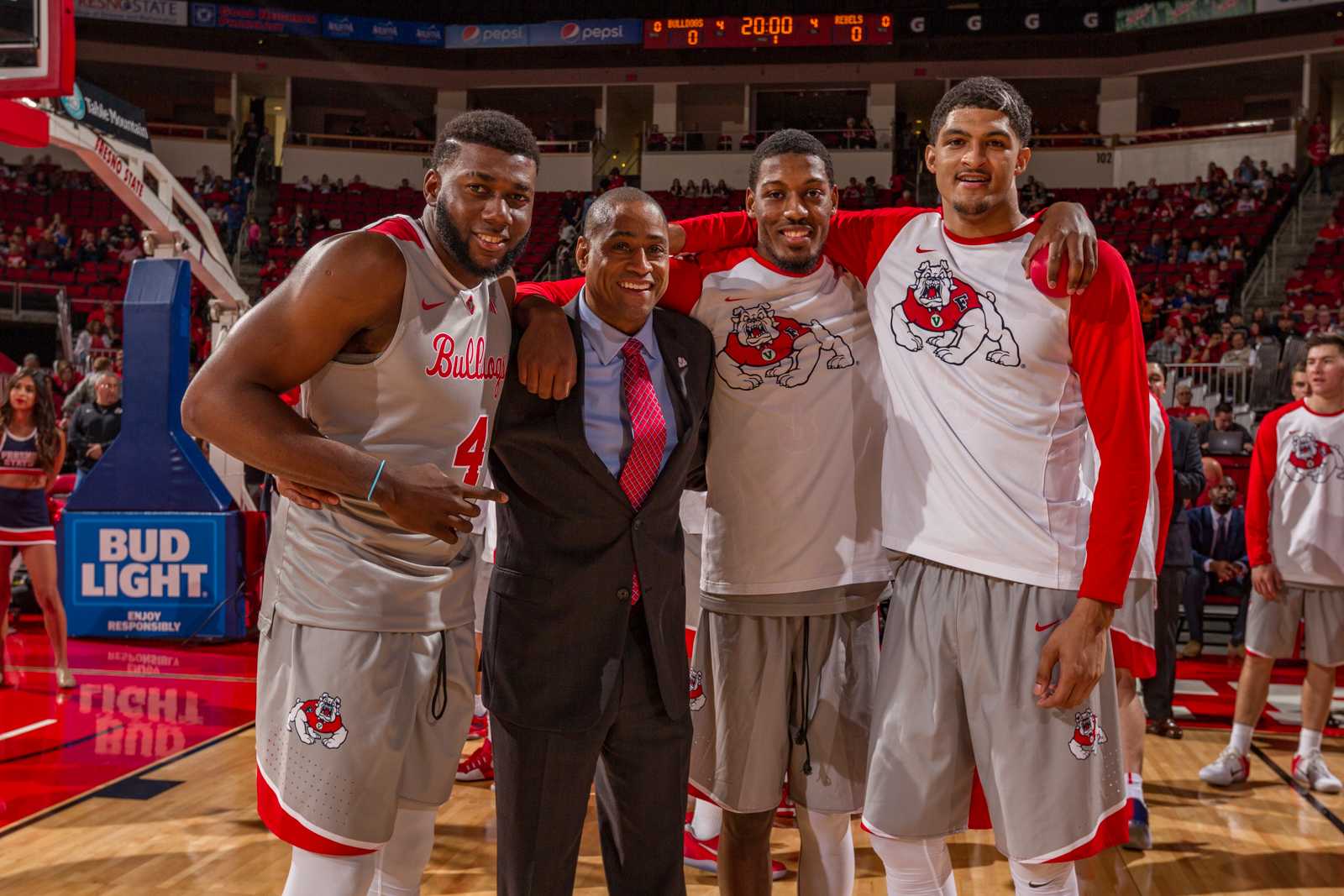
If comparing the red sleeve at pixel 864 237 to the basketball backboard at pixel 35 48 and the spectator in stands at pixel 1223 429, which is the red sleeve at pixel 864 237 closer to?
the basketball backboard at pixel 35 48

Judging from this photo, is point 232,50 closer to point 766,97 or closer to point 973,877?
point 766,97

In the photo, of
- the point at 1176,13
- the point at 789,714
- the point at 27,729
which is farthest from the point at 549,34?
the point at 789,714

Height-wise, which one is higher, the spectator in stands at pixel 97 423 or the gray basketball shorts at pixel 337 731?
the spectator in stands at pixel 97 423

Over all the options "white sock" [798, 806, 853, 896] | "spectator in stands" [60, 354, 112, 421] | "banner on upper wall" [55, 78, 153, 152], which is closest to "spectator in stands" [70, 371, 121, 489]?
"spectator in stands" [60, 354, 112, 421]

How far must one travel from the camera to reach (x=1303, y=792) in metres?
4.97

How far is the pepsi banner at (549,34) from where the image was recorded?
22.6 meters

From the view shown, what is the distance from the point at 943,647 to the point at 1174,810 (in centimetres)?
295

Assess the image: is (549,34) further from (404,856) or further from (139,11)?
(404,856)

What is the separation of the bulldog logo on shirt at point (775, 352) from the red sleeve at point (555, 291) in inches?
14.5

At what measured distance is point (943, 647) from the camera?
238cm

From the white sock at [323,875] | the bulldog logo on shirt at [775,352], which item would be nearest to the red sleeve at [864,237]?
the bulldog logo on shirt at [775,352]

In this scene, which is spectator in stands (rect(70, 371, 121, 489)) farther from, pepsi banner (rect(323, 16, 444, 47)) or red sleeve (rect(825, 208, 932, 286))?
pepsi banner (rect(323, 16, 444, 47))

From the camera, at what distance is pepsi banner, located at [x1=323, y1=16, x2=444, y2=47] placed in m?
22.8

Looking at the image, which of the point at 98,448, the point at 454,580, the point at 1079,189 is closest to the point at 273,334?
the point at 454,580
